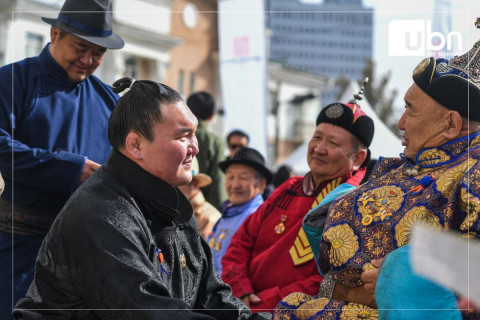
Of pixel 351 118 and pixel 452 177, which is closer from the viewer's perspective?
pixel 452 177

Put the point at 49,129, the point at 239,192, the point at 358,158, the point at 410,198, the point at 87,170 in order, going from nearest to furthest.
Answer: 1. the point at 410,198
2. the point at 87,170
3. the point at 49,129
4. the point at 358,158
5. the point at 239,192

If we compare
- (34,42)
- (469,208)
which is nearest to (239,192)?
(469,208)

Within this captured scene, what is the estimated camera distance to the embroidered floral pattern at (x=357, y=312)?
2.38m

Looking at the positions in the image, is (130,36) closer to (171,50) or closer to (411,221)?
(411,221)

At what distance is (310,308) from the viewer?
99.3 inches

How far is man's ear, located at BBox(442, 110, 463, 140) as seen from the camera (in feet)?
7.75

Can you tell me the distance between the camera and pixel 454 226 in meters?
2.17

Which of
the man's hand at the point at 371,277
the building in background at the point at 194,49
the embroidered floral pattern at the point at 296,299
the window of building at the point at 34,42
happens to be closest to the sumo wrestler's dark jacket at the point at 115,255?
the embroidered floral pattern at the point at 296,299

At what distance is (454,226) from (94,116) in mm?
1839

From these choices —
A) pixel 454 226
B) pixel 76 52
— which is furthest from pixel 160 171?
pixel 76 52

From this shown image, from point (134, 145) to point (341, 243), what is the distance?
2.83 ft

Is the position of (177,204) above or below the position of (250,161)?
above

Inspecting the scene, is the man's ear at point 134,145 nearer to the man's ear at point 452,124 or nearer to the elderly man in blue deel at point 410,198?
the elderly man in blue deel at point 410,198

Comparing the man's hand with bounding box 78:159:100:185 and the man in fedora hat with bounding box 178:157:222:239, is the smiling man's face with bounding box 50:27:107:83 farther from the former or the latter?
the man in fedora hat with bounding box 178:157:222:239
